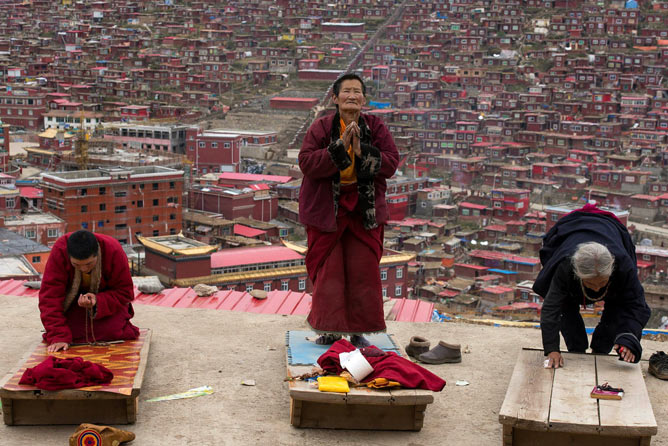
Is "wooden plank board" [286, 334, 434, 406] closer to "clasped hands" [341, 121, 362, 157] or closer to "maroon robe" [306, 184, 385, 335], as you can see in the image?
"maroon robe" [306, 184, 385, 335]

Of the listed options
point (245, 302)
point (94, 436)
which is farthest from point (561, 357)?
point (245, 302)

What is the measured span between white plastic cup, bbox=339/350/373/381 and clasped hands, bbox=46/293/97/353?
78cm

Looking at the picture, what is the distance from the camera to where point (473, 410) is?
8.87 ft

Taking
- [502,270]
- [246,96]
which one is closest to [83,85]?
[246,96]

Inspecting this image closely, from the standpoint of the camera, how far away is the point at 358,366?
254 cm

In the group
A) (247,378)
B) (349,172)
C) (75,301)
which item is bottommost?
(247,378)

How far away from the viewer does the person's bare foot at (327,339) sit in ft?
10.0

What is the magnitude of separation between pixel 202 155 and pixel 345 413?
2613 centimetres

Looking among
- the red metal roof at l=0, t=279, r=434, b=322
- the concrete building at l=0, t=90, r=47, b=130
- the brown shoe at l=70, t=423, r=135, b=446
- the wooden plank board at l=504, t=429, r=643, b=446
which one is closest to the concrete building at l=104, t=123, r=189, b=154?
the concrete building at l=0, t=90, r=47, b=130

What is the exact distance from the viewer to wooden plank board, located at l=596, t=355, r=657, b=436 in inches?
87.8

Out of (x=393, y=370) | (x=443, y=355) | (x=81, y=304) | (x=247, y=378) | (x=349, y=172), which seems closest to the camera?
(x=393, y=370)

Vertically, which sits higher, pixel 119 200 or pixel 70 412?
pixel 70 412

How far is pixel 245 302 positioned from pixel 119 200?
16.9 metres

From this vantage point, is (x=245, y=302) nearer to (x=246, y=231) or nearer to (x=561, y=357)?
(x=561, y=357)
